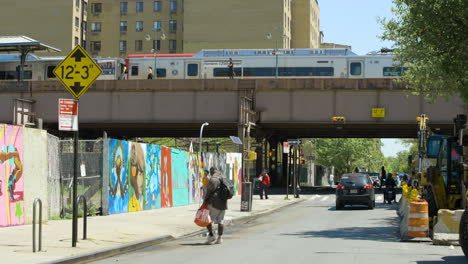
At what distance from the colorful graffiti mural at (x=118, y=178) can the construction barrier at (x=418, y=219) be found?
9.95 meters

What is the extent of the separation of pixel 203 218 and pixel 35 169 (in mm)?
5210

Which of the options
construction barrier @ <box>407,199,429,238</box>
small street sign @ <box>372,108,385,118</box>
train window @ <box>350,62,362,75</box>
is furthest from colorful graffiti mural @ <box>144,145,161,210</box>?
small street sign @ <box>372,108,385,118</box>

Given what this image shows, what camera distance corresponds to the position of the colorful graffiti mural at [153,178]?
26.7m

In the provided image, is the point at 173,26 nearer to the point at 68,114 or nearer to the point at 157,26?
the point at 157,26

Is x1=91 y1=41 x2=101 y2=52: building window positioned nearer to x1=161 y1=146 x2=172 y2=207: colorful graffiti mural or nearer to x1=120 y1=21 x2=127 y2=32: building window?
x1=120 y1=21 x2=127 y2=32: building window

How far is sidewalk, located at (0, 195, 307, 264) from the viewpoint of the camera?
491 inches

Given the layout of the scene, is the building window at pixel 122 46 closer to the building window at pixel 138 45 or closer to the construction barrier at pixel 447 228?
the building window at pixel 138 45

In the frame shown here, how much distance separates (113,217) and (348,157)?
264 ft

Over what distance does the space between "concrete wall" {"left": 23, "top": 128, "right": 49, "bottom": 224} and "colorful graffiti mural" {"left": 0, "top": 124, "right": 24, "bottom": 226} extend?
0.83 feet

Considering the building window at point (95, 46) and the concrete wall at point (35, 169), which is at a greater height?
the building window at point (95, 46)

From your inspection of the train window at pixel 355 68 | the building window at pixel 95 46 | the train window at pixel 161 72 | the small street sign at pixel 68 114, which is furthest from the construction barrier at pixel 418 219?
the building window at pixel 95 46

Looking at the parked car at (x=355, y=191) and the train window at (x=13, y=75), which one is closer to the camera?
the parked car at (x=355, y=191)

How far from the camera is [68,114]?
13.8 m

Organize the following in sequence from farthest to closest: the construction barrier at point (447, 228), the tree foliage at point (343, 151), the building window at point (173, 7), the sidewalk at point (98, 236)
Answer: the building window at point (173, 7)
the tree foliage at point (343, 151)
the construction barrier at point (447, 228)
the sidewalk at point (98, 236)
